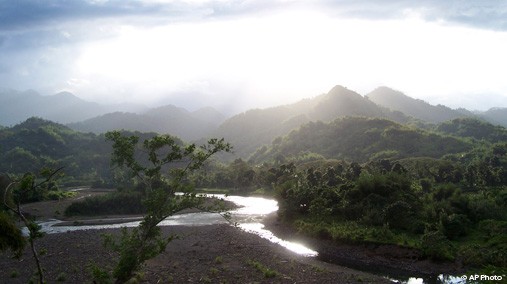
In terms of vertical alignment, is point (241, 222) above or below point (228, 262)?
above

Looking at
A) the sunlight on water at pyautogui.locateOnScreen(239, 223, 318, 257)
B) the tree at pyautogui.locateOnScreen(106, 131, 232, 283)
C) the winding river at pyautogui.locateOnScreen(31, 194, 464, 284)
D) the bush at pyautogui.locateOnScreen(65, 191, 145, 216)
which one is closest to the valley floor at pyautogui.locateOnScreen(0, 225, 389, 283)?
the sunlight on water at pyautogui.locateOnScreen(239, 223, 318, 257)

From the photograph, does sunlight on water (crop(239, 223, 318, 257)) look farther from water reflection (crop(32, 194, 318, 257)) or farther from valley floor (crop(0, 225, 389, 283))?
valley floor (crop(0, 225, 389, 283))

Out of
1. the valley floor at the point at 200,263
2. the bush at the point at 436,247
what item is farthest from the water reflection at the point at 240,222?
the bush at the point at 436,247

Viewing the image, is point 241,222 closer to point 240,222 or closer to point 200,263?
point 240,222

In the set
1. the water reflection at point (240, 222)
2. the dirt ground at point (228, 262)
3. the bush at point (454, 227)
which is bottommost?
the dirt ground at point (228, 262)

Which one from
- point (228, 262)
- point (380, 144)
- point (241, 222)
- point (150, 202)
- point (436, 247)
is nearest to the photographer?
point (150, 202)

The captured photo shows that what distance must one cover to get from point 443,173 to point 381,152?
7189cm

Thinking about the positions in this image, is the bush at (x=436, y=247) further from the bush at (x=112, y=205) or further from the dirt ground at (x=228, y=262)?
the bush at (x=112, y=205)

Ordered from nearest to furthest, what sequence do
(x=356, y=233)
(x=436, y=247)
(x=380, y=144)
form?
(x=436, y=247), (x=356, y=233), (x=380, y=144)

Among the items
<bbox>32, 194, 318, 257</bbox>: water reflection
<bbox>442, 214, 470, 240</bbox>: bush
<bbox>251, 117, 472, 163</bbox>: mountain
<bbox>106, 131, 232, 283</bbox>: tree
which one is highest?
<bbox>251, 117, 472, 163</bbox>: mountain

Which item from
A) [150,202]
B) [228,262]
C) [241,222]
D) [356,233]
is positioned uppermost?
[150,202]

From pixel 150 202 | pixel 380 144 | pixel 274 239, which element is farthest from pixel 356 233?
pixel 380 144

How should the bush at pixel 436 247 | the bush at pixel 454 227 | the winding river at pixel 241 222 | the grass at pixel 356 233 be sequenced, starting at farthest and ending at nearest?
the winding river at pixel 241 222, the grass at pixel 356 233, the bush at pixel 454 227, the bush at pixel 436 247

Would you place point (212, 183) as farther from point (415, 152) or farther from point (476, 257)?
point (476, 257)
